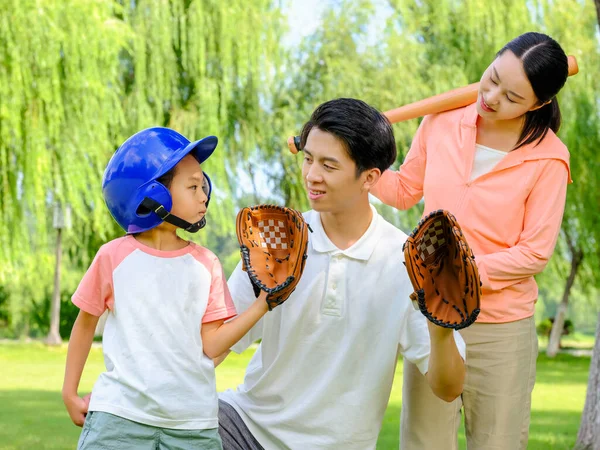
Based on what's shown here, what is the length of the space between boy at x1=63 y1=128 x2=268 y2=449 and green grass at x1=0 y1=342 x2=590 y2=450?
4.54 m

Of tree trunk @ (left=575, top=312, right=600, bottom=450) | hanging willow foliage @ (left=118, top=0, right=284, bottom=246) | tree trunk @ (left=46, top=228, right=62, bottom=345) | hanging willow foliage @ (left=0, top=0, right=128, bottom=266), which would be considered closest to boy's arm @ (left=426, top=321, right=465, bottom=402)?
tree trunk @ (left=575, top=312, right=600, bottom=450)

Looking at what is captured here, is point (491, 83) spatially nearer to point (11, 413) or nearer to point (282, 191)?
point (11, 413)

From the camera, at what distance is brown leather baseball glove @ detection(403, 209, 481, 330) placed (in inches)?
90.5

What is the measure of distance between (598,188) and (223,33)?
7935mm

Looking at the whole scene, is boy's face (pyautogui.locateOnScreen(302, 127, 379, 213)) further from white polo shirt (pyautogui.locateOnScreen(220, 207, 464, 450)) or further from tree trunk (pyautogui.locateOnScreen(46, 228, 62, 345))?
tree trunk (pyautogui.locateOnScreen(46, 228, 62, 345))

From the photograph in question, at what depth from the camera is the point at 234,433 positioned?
2875mm

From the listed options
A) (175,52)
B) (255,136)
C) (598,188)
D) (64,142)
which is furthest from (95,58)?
(598,188)

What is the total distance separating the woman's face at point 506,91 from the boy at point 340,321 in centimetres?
42

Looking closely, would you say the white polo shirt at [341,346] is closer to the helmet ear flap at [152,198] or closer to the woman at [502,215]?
the woman at [502,215]

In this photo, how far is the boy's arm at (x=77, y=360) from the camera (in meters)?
2.60

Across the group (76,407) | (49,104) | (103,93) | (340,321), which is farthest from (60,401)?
(340,321)

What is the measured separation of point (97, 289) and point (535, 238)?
148cm

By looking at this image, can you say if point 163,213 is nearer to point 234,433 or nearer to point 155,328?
point 155,328

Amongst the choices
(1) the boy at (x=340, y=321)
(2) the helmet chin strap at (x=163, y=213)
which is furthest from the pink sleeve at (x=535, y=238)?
(2) the helmet chin strap at (x=163, y=213)
